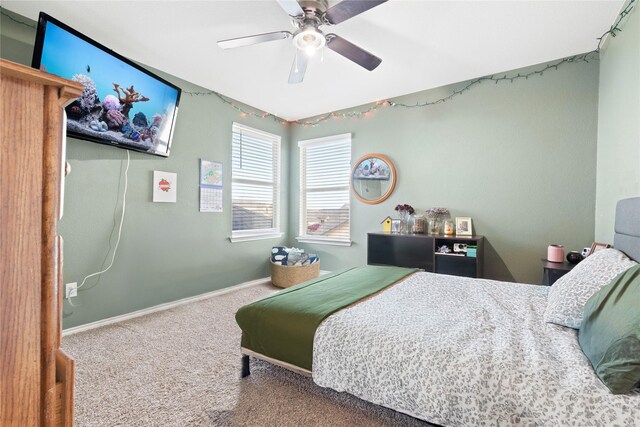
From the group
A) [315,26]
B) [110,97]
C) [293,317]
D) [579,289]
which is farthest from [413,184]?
[110,97]

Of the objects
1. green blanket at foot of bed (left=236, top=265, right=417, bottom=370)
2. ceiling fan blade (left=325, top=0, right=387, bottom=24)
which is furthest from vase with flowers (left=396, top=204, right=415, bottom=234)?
ceiling fan blade (left=325, top=0, right=387, bottom=24)

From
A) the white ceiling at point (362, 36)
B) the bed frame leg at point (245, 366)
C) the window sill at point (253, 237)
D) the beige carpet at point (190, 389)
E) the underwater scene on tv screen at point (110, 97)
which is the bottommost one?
the beige carpet at point (190, 389)

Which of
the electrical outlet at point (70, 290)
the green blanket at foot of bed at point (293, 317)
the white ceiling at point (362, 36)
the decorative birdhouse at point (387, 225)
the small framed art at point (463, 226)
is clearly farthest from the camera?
the decorative birdhouse at point (387, 225)

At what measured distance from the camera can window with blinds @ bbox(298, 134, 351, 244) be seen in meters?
4.31

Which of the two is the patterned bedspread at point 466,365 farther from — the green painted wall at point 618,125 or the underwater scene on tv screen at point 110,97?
the underwater scene on tv screen at point 110,97

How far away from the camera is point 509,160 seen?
10.4 ft

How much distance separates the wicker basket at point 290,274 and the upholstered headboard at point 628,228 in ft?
9.81

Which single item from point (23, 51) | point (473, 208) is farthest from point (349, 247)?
point (23, 51)

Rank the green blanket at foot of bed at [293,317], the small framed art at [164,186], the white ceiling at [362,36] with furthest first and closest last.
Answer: the small framed art at [164,186]
the white ceiling at [362,36]
the green blanket at foot of bed at [293,317]

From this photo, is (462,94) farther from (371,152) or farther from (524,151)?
(371,152)

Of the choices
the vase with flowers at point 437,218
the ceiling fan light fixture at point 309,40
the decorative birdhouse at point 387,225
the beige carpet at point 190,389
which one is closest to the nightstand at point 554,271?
the vase with flowers at point 437,218

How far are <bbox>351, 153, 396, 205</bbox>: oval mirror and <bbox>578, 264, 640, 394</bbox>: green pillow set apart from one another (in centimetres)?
273

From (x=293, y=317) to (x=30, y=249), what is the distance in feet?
4.11

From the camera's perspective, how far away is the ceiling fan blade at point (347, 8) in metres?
1.76
